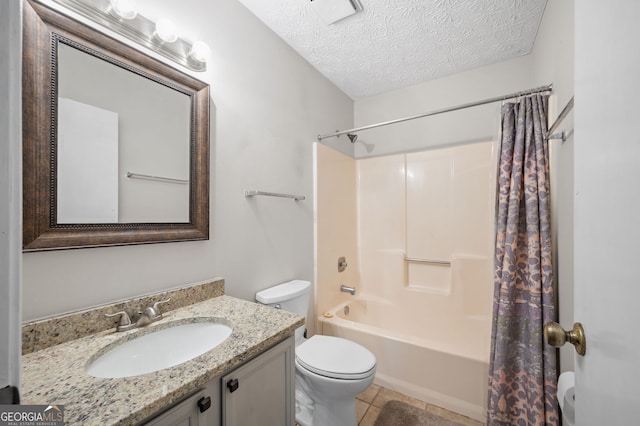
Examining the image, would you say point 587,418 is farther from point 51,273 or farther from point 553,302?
point 51,273

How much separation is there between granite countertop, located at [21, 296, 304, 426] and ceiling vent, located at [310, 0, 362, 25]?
1.70 m

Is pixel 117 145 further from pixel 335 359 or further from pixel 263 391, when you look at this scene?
pixel 335 359

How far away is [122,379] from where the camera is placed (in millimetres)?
658

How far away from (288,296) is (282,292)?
48mm

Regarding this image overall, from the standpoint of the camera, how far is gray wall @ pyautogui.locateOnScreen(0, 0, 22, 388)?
1.08 feet

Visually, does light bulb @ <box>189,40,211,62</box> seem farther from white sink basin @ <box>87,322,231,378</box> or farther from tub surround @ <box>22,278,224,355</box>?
white sink basin @ <box>87,322,231,378</box>

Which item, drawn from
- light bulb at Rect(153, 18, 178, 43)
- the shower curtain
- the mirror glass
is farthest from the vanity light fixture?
the shower curtain

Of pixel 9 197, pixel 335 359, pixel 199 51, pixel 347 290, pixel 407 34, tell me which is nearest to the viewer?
pixel 9 197

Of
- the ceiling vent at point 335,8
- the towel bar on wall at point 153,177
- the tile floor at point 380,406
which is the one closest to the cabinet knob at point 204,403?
the towel bar on wall at point 153,177

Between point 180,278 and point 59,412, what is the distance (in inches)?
26.4

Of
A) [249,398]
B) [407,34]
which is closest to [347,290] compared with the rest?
[249,398]

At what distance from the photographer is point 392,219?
2.52 m

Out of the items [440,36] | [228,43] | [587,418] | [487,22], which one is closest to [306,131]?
[228,43]

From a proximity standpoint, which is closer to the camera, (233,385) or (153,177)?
(233,385)
